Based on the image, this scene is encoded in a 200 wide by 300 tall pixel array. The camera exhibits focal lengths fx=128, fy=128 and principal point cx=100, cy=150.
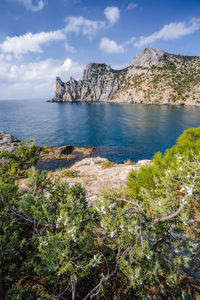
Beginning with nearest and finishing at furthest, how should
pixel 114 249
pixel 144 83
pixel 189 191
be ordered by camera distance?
pixel 189 191 < pixel 114 249 < pixel 144 83

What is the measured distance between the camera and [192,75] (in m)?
95.0

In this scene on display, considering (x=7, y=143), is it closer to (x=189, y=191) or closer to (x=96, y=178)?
(x=96, y=178)

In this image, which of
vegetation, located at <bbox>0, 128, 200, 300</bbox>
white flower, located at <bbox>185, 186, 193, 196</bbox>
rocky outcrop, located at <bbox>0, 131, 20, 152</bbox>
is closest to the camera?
white flower, located at <bbox>185, 186, 193, 196</bbox>

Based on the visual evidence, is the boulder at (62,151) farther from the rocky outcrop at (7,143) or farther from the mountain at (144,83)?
the mountain at (144,83)

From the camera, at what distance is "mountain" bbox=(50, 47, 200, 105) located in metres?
90.2

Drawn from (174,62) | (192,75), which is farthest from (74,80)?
(192,75)

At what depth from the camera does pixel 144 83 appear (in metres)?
112

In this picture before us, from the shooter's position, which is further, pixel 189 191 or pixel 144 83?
pixel 144 83

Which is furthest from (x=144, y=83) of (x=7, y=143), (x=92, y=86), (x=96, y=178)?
(x=96, y=178)

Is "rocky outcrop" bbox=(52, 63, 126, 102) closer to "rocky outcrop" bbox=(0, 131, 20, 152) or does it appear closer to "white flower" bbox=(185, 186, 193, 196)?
"rocky outcrop" bbox=(0, 131, 20, 152)

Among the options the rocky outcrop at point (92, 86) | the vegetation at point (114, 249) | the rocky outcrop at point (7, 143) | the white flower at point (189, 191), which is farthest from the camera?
the rocky outcrop at point (92, 86)

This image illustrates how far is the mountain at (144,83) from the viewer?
296 ft

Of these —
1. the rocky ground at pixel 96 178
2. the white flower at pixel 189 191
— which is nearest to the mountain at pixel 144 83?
the rocky ground at pixel 96 178

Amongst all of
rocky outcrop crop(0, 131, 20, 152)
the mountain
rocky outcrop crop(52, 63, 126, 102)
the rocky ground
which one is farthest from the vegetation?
rocky outcrop crop(52, 63, 126, 102)
